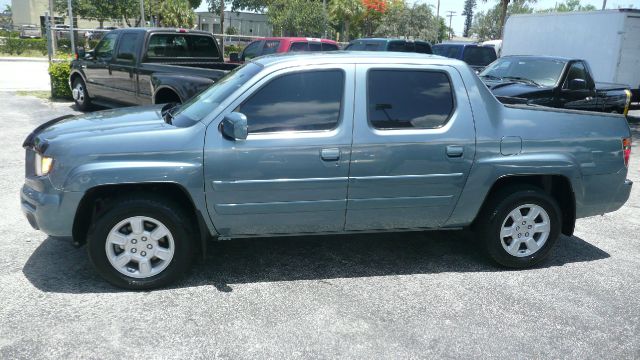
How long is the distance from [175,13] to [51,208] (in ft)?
160

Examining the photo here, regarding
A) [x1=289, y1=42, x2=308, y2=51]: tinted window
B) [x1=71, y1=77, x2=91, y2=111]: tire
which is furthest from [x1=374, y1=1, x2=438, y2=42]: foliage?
[x1=71, y1=77, x2=91, y2=111]: tire

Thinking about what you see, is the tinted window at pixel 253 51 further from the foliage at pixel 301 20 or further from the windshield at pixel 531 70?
the foliage at pixel 301 20

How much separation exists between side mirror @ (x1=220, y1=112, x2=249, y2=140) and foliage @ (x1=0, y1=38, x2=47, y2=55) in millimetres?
37436

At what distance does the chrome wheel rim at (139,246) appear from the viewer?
397 cm

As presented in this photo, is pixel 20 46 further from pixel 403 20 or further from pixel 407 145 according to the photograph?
pixel 407 145

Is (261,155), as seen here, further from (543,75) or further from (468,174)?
(543,75)

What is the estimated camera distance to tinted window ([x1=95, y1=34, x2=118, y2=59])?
10.9 metres

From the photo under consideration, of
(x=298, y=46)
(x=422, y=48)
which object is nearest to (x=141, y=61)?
(x=298, y=46)

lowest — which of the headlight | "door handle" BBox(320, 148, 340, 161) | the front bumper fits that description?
the front bumper

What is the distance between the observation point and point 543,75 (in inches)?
398

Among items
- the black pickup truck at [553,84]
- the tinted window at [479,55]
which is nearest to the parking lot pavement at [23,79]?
the tinted window at [479,55]

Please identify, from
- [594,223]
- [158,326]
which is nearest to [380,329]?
[158,326]

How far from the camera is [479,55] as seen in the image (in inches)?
693

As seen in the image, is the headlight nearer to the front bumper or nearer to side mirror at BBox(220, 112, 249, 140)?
the front bumper
